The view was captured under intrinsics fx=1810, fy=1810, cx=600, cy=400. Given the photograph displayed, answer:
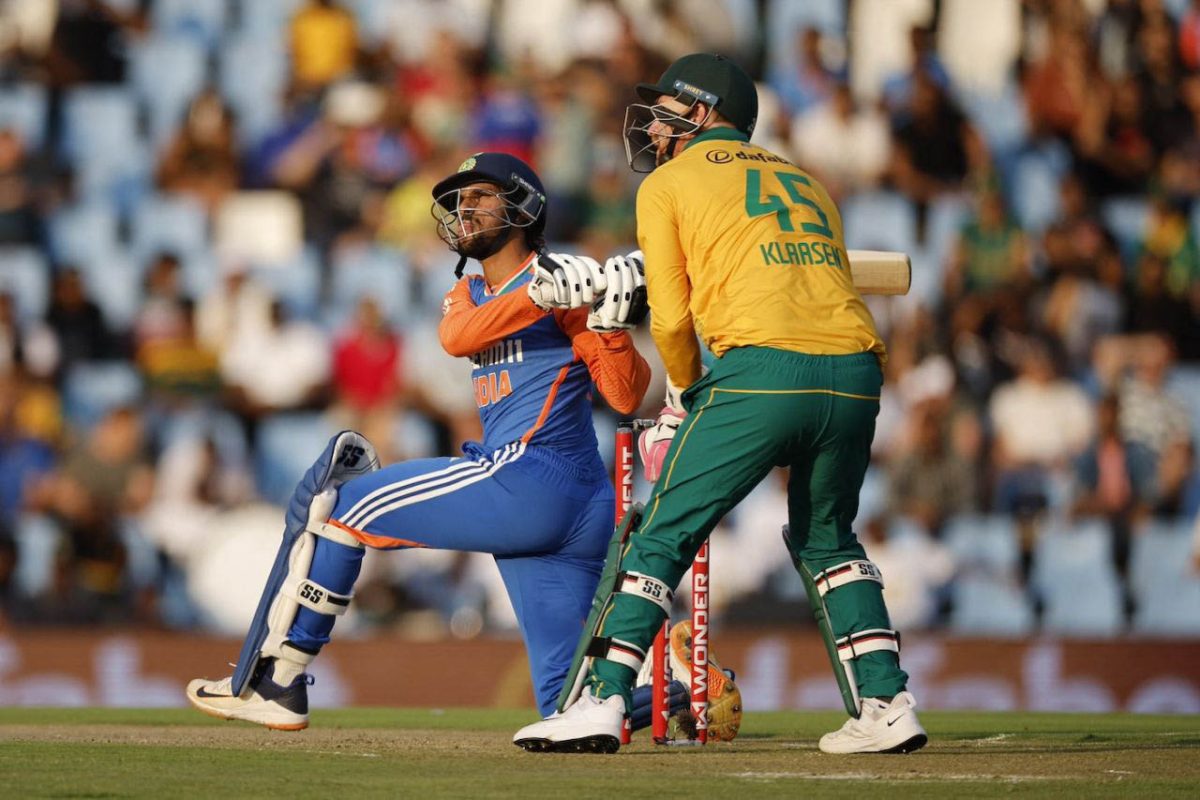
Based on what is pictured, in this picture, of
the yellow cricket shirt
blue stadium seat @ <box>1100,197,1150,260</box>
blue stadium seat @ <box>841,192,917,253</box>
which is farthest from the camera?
blue stadium seat @ <box>1100,197,1150,260</box>

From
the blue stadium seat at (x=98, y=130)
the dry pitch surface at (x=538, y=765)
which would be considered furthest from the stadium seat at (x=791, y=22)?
the dry pitch surface at (x=538, y=765)

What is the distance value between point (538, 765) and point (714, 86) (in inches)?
90.1

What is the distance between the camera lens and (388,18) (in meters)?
15.2

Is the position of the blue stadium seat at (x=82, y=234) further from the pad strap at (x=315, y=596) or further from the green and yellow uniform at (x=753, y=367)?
Answer: the green and yellow uniform at (x=753, y=367)

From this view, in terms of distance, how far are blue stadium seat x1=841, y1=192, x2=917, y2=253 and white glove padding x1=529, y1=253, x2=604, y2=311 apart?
7773 mm

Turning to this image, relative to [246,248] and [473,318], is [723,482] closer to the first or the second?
[473,318]

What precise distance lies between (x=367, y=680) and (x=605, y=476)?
502 cm

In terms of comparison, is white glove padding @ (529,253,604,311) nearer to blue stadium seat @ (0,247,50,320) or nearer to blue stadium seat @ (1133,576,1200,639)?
blue stadium seat @ (1133,576,1200,639)

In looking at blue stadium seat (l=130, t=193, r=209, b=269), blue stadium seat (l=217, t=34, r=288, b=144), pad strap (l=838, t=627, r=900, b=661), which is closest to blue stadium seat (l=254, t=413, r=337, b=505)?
blue stadium seat (l=130, t=193, r=209, b=269)

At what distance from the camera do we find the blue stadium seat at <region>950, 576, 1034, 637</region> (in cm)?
1127

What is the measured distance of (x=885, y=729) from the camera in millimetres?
5715

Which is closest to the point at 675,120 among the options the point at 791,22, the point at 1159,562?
the point at 1159,562

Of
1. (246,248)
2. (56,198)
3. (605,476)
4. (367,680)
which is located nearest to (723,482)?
(605,476)

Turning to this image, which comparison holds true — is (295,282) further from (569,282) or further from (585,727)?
(585,727)
